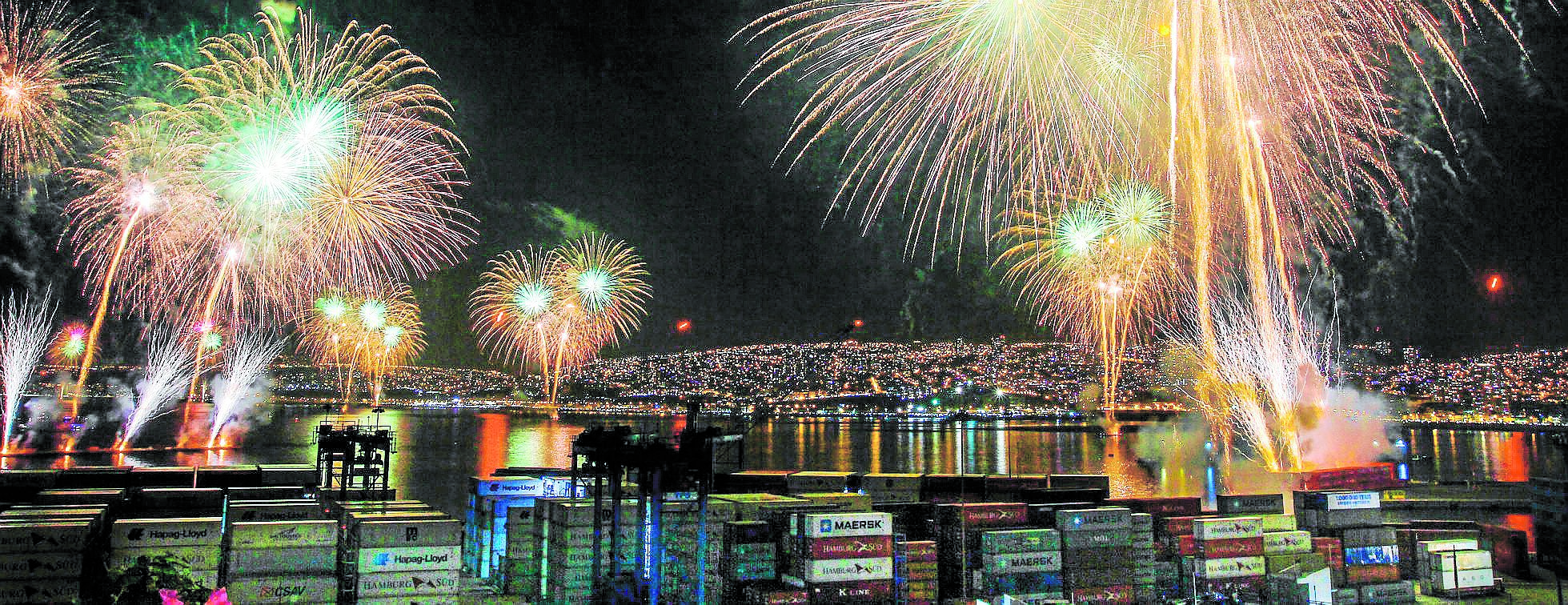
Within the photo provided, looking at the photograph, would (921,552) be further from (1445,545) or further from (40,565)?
(1445,545)

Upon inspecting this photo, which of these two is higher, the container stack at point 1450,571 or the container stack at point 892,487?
the container stack at point 892,487

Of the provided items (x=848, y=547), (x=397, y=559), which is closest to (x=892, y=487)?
(x=848, y=547)

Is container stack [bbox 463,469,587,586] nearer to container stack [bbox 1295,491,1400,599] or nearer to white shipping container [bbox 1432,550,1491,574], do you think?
container stack [bbox 1295,491,1400,599]

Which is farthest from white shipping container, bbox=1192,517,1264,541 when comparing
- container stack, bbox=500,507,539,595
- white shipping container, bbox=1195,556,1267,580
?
container stack, bbox=500,507,539,595

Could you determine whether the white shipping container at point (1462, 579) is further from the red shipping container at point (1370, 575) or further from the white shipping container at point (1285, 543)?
the white shipping container at point (1285, 543)

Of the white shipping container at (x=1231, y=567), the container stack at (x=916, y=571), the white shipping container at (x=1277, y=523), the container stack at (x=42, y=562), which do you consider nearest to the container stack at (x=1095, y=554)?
the white shipping container at (x=1231, y=567)

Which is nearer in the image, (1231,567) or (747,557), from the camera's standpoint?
(747,557)
